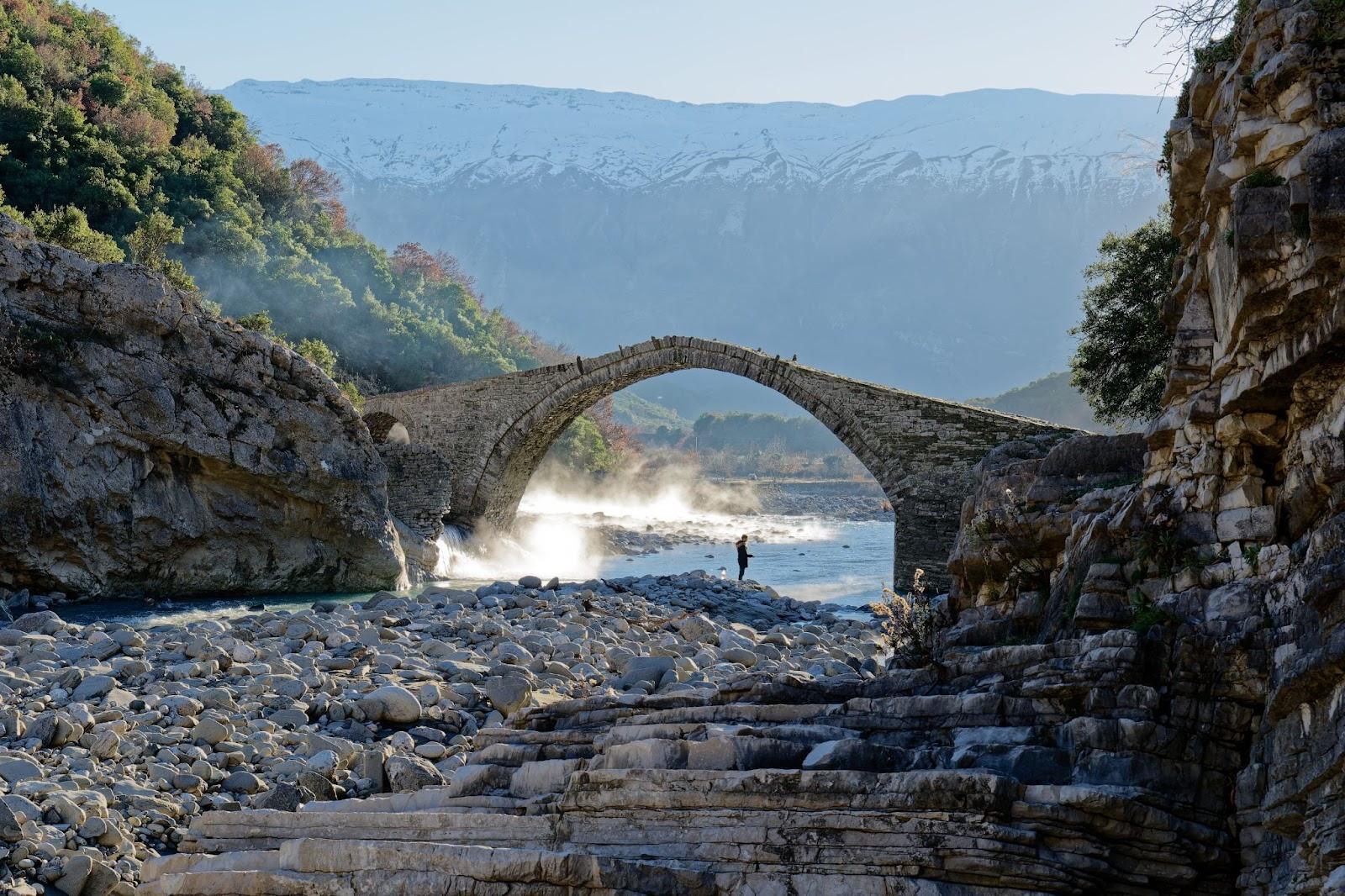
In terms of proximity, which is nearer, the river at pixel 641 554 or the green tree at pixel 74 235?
the river at pixel 641 554

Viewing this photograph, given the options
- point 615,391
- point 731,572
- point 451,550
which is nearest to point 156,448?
point 451,550

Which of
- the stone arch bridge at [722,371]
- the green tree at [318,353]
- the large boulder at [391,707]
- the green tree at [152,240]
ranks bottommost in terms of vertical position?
the large boulder at [391,707]

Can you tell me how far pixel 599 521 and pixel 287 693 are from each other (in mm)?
28973

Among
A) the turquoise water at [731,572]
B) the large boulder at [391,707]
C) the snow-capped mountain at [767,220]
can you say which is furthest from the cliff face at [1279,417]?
the snow-capped mountain at [767,220]

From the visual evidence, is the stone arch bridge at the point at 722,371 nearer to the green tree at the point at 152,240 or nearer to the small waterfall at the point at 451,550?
the small waterfall at the point at 451,550

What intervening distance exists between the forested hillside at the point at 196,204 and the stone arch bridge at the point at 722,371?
4766mm

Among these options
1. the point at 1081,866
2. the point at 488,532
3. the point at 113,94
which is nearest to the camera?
the point at 1081,866

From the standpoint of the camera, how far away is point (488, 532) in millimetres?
27484

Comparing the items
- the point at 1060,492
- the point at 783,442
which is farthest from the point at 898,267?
the point at 1060,492

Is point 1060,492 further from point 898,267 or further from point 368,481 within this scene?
point 898,267

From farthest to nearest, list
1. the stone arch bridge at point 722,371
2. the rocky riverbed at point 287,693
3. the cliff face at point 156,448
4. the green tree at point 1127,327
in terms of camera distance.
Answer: the stone arch bridge at point 722,371
the green tree at point 1127,327
the cliff face at point 156,448
the rocky riverbed at point 287,693

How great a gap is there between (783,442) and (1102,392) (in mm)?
56222

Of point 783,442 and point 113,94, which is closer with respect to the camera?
point 113,94

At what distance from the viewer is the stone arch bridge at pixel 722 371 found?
2120cm
